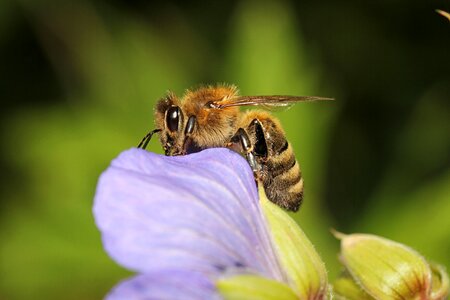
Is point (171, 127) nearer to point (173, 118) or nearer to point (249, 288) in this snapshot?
point (173, 118)

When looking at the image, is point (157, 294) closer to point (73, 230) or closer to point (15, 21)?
point (73, 230)

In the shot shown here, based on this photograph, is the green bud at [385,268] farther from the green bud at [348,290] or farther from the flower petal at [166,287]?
the flower petal at [166,287]

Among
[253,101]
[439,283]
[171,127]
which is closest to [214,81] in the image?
[253,101]

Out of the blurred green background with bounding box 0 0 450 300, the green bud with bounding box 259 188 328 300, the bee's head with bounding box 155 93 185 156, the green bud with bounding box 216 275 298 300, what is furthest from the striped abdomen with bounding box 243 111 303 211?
the blurred green background with bounding box 0 0 450 300

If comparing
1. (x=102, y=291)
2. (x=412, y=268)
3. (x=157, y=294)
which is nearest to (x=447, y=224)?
(x=102, y=291)

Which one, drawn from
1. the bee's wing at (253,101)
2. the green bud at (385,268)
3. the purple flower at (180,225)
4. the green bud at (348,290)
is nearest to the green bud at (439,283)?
the green bud at (385,268)

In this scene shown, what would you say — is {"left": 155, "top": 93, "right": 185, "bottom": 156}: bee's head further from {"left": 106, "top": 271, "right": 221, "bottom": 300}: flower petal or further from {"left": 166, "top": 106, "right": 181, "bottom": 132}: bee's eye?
{"left": 106, "top": 271, "right": 221, "bottom": 300}: flower petal

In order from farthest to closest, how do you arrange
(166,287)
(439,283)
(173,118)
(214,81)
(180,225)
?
(214,81), (173,118), (439,283), (180,225), (166,287)
